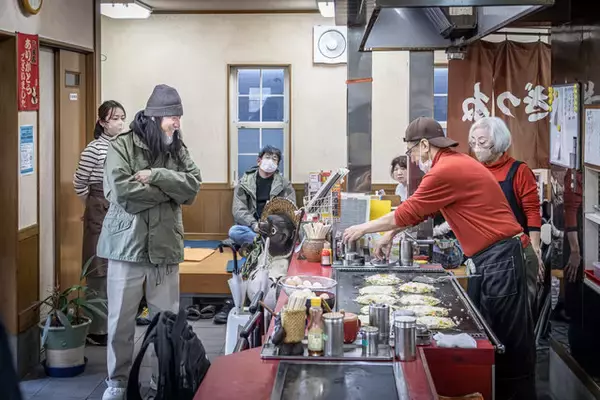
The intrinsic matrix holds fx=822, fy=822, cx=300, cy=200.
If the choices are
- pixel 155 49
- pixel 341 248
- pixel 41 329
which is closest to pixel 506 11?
pixel 341 248

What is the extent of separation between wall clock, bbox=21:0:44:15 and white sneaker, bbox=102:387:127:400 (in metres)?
2.38

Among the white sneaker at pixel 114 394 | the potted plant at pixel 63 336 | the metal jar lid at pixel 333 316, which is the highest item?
the metal jar lid at pixel 333 316

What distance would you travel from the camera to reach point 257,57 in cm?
899

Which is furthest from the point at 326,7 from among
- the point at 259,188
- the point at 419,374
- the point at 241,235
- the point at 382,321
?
the point at 419,374

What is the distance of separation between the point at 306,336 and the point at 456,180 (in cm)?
122

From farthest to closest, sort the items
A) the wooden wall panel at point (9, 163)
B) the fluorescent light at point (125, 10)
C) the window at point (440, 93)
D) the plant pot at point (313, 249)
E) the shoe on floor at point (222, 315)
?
1. the window at point (440, 93)
2. the fluorescent light at point (125, 10)
3. the shoe on floor at point (222, 315)
4. the wooden wall panel at point (9, 163)
5. the plant pot at point (313, 249)

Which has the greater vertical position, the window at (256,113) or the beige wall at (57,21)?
the beige wall at (57,21)

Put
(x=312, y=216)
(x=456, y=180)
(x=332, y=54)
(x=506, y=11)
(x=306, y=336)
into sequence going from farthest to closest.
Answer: (x=332, y=54) → (x=312, y=216) → (x=456, y=180) → (x=506, y=11) → (x=306, y=336)

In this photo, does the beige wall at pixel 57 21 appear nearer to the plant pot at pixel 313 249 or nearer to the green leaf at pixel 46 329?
the green leaf at pixel 46 329

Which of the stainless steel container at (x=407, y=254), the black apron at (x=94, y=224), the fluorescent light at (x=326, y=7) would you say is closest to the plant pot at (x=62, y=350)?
the black apron at (x=94, y=224)

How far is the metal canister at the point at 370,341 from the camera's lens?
9.16 ft

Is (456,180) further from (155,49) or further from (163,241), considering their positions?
(155,49)

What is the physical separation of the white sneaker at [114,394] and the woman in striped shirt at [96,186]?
115 centimetres

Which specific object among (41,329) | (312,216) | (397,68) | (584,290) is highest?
(397,68)
